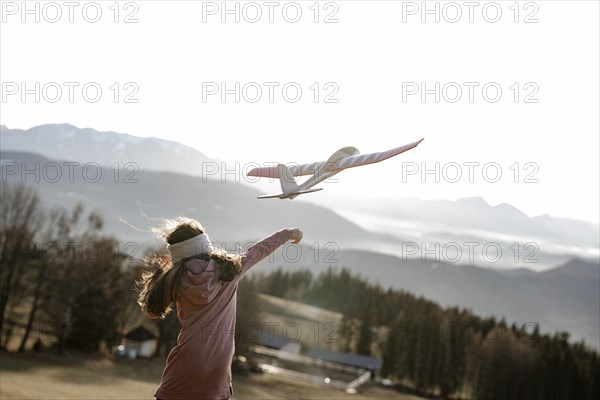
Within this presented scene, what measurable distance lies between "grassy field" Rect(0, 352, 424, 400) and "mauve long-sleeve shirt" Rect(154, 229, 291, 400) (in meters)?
23.4

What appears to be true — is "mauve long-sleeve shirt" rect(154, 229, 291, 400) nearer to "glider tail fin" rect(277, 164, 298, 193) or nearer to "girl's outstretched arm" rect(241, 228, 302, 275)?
"girl's outstretched arm" rect(241, 228, 302, 275)

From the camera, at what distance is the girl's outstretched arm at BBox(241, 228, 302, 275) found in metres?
4.92

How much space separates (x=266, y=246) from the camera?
16.7 feet

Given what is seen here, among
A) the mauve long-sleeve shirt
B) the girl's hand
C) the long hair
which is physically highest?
the girl's hand

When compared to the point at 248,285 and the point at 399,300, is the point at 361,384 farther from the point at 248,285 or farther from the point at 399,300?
the point at 399,300

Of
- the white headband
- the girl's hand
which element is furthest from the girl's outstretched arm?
the white headband

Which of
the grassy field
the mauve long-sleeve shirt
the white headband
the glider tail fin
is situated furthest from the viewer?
the grassy field

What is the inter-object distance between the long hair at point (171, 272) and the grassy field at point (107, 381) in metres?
23.2

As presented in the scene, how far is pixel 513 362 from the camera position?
78.9m

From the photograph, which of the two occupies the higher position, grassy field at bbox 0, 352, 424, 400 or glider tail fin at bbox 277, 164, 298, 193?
glider tail fin at bbox 277, 164, 298, 193

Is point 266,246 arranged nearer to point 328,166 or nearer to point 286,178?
point 328,166

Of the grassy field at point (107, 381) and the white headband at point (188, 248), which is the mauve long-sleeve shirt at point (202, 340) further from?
the grassy field at point (107, 381)

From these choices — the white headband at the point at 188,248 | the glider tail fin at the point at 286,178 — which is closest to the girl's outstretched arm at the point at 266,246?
the white headband at the point at 188,248

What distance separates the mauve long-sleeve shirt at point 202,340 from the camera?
4.68 m
